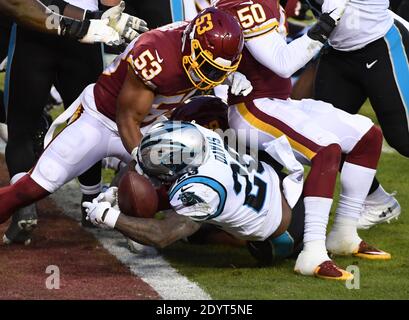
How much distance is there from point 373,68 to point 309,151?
0.90m

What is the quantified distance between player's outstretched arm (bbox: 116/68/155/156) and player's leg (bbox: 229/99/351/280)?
0.48m

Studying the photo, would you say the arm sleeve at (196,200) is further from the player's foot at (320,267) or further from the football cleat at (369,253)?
the football cleat at (369,253)

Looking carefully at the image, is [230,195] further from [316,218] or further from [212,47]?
[212,47]

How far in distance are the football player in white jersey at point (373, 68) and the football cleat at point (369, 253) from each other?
567 millimetres

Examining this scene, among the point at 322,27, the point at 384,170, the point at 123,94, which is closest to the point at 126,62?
the point at 123,94

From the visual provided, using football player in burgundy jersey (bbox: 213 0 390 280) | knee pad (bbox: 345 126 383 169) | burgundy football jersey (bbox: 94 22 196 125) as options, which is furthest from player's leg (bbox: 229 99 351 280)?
burgundy football jersey (bbox: 94 22 196 125)

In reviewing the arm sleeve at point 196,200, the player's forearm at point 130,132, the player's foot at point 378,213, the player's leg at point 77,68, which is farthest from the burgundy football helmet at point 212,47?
the player's foot at point 378,213

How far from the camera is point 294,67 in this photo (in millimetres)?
5258

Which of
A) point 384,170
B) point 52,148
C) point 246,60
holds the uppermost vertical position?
point 246,60

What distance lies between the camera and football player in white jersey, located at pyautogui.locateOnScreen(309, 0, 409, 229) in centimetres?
589

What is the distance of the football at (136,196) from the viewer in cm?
497

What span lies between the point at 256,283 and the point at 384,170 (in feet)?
8.40

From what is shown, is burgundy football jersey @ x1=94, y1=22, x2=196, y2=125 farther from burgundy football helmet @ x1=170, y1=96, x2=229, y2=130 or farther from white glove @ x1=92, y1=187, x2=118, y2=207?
white glove @ x1=92, y1=187, x2=118, y2=207

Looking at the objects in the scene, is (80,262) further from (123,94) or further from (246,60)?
(246,60)
